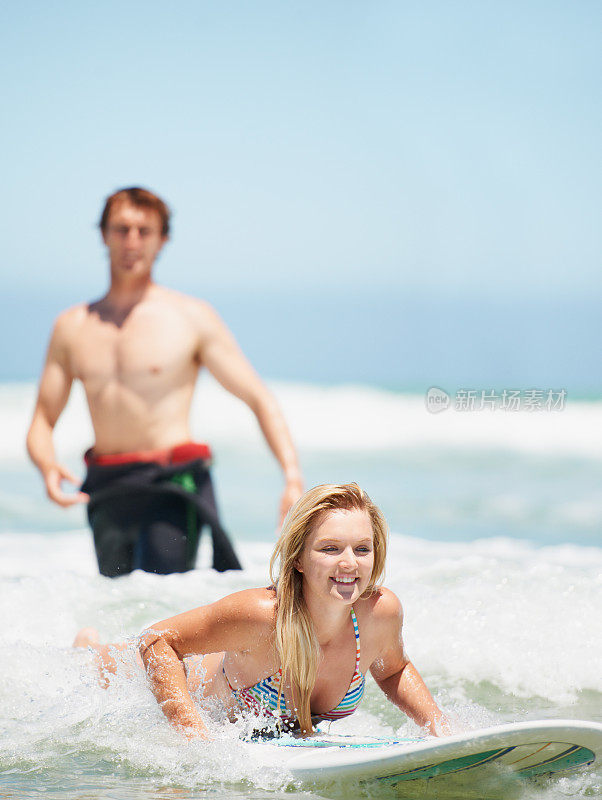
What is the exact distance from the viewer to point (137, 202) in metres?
4.87

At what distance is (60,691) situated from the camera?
3.53m

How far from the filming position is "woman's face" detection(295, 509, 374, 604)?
2689 mm

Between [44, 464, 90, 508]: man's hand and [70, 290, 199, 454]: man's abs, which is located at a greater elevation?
[70, 290, 199, 454]: man's abs

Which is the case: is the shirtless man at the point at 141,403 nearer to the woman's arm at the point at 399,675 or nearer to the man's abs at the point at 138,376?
the man's abs at the point at 138,376

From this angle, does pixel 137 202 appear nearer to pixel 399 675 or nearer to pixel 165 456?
pixel 165 456

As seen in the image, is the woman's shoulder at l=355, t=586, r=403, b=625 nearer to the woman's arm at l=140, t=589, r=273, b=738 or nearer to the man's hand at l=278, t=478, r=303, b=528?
the woman's arm at l=140, t=589, r=273, b=738

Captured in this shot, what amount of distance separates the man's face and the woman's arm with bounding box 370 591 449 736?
2505mm

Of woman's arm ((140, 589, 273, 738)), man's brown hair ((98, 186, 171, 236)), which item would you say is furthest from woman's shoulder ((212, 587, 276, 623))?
man's brown hair ((98, 186, 171, 236))

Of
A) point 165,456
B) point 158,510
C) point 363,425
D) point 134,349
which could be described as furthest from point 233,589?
point 363,425

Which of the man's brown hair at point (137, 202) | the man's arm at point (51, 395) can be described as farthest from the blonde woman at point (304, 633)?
the man's brown hair at point (137, 202)

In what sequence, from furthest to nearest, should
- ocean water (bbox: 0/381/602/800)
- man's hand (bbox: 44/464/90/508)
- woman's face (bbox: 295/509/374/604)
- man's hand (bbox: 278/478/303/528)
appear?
man's hand (bbox: 44/464/90/508) < man's hand (bbox: 278/478/303/528) < ocean water (bbox: 0/381/602/800) < woman's face (bbox: 295/509/374/604)

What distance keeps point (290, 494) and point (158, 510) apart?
72 centimetres

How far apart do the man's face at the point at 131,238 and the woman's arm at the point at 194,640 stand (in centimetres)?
241

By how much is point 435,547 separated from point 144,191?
514cm
